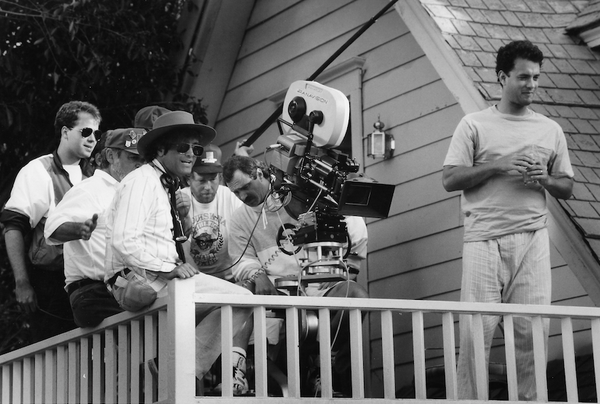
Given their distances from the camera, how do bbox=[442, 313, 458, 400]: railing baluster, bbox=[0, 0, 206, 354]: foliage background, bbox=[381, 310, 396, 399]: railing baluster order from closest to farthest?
bbox=[381, 310, 396, 399]: railing baluster → bbox=[442, 313, 458, 400]: railing baluster → bbox=[0, 0, 206, 354]: foliage background

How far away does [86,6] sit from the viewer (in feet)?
28.7

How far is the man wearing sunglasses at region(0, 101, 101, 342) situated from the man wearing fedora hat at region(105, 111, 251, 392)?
1188mm

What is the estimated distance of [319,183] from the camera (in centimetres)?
555

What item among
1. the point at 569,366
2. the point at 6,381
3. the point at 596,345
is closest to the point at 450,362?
the point at 569,366

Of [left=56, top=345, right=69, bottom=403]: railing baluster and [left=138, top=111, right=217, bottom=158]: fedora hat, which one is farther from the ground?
[left=138, top=111, right=217, bottom=158]: fedora hat

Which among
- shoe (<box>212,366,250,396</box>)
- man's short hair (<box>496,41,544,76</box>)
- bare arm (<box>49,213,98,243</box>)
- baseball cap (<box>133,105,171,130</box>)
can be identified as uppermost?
man's short hair (<box>496,41,544,76</box>)

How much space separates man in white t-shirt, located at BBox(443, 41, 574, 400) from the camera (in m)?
5.43

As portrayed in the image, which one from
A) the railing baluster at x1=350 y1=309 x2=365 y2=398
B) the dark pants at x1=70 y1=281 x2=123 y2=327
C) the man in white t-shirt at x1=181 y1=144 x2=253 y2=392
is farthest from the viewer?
the man in white t-shirt at x1=181 y1=144 x2=253 y2=392

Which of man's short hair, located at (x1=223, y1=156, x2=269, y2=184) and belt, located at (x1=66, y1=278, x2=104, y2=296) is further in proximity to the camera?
man's short hair, located at (x1=223, y1=156, x2=269, y2=184)

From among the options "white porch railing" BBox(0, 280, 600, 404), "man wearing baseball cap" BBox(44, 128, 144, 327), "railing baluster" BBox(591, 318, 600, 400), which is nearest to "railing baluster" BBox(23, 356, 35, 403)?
"white porch railing" BBox(0, 280, 600, 404)

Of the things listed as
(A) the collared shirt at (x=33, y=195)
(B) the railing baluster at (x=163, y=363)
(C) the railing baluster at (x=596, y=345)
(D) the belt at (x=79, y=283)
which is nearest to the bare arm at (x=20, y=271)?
(A) the collared shirt at (x=33, y=195)

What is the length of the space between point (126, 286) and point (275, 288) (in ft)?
4.60

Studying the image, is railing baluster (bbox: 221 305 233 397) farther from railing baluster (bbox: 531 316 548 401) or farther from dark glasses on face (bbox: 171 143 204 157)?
railing baluster (bbox: 531 316 548 401)

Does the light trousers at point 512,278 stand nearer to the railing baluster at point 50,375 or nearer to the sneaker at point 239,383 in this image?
the sneaker at point 239,383
